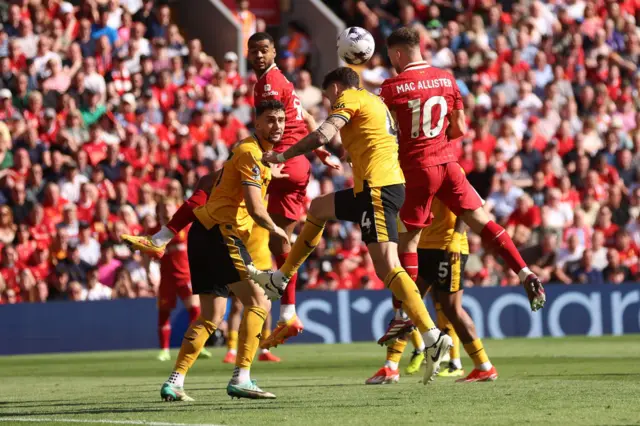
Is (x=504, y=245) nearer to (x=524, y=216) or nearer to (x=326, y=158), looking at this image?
(x=326, y=158)

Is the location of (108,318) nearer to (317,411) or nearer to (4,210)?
(4,210)

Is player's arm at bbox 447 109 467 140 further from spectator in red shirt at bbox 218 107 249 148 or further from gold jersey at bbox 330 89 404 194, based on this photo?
spectator in red shirt at bbox 218 107 249 148

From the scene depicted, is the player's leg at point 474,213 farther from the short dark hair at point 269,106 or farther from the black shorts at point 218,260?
the black shorts at point 218,260

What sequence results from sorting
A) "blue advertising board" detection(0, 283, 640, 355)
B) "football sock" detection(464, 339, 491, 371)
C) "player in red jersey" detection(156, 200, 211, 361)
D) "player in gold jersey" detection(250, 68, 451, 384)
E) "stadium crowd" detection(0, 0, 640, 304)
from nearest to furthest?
"player in gold jersey" detection(250, 68, 451, 384) → "football sock" detection(464, 339, 491, 371) → "player in red jersey" detection(156, 200, 211, 361) → "blue advertising board" detection(0, 283, 640, 355) → "stadium crowd" detection(0, 0, 640, 304)

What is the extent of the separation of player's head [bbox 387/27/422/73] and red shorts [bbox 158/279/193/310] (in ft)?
22.7

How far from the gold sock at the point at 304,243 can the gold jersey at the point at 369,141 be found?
1.76ft

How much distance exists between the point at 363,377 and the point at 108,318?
7.59m

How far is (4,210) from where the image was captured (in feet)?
64.2

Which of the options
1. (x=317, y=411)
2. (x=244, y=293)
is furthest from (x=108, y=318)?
(x=317, y=411)

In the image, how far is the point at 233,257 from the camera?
A: 10.3 meters

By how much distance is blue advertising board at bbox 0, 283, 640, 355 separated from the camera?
63.7ft

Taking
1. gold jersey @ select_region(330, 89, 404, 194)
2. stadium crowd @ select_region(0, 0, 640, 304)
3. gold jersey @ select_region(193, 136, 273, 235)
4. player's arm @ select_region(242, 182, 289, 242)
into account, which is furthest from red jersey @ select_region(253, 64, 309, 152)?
stadium crowd @ select_region(0, 0, 640, 304)

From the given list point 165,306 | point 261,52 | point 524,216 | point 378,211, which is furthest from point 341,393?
point 524,216

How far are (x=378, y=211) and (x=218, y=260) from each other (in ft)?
4.28
